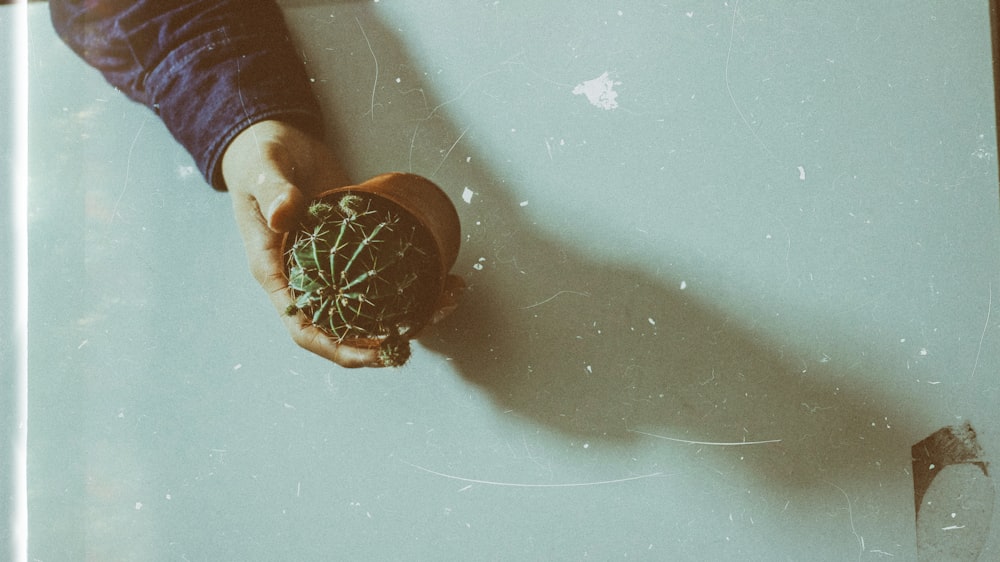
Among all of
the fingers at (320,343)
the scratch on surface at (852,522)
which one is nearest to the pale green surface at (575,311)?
the scratch on surface at (852,522)

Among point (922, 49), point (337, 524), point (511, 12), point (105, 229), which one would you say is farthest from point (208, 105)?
point (922, 49)

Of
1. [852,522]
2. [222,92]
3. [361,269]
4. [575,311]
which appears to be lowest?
[852,522]

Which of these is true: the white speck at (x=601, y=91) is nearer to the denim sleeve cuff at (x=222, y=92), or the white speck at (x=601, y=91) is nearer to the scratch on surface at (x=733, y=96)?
the scratch on surface at (x=733, y=96)

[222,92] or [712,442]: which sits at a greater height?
[222,92]

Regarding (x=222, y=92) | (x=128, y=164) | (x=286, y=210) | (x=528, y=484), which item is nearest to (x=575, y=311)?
(x=528, y=484)

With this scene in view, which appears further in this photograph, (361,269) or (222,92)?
(222,92)

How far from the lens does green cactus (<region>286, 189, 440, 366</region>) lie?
1.65 ft

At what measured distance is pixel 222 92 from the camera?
66 centimetres

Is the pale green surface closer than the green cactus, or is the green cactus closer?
the green cactus

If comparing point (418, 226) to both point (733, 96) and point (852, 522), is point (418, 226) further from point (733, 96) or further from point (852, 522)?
point (852, 522)

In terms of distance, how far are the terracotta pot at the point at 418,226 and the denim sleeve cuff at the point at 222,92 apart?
0.17 meters

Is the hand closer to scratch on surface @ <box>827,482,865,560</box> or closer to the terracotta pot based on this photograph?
the terracotta pot

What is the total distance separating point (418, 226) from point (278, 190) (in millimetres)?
137

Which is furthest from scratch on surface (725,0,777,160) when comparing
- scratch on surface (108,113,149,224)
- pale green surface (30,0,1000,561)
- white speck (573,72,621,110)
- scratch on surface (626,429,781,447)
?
scratch on surface (108,113,149,224)
